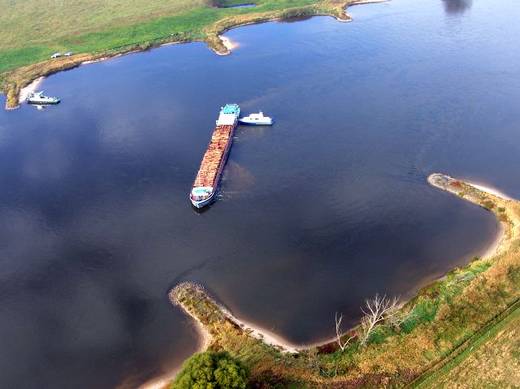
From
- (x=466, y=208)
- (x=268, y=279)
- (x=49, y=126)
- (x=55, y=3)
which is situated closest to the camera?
(x=268, y=279)

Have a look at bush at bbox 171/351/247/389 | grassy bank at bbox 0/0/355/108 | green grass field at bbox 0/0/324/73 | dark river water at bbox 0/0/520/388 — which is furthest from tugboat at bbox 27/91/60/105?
bush at bbox 171/351/247/389

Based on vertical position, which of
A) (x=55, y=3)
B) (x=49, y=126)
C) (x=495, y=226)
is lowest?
(x=495, y=226)

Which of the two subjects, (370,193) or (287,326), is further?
(370,193)

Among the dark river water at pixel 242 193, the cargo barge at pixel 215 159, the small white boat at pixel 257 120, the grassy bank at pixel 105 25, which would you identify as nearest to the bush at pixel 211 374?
the dark river water at pixel 242 193

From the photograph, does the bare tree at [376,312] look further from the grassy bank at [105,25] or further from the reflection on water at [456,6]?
the reflection on water at [456,6]

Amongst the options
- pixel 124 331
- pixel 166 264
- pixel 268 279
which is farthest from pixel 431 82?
pixel 124 331

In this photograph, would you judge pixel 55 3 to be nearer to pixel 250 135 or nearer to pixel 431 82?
pixel 250 135

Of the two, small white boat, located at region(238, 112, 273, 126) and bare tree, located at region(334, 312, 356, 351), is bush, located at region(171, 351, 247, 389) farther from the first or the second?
small white boat, located at region(238, 112, 273, 126)

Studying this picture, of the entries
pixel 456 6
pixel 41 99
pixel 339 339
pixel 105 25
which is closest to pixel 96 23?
pixel 105 25
